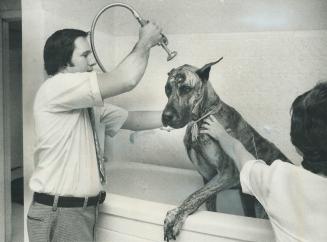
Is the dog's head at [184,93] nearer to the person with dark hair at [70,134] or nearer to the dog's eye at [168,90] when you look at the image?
the dog's eye at [168,90]

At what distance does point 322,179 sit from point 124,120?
2.90 feet

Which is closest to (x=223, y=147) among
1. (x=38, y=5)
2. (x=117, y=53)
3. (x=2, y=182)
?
(x=117, y=53)

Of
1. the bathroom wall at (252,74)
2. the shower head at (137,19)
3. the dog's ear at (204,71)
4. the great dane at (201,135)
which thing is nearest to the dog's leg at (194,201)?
the great dane at (201,135)

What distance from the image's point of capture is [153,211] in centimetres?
148

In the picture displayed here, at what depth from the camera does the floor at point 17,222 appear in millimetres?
1760

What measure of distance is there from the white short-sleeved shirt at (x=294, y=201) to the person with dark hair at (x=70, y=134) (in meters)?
0.56

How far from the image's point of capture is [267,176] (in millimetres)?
1135

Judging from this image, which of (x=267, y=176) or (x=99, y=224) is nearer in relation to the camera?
(x=267, y=176)

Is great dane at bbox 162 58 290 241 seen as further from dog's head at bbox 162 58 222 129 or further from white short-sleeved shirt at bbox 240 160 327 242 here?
white short-sleeved shirt at bbox 240 160 327 242

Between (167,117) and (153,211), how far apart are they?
387 mm

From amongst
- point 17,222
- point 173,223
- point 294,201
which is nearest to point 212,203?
point 173,223

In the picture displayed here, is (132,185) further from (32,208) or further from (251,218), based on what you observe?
(251,218)

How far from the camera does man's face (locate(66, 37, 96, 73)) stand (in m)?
1.44

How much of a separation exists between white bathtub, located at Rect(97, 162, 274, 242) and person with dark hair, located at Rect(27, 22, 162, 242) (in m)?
0.10
